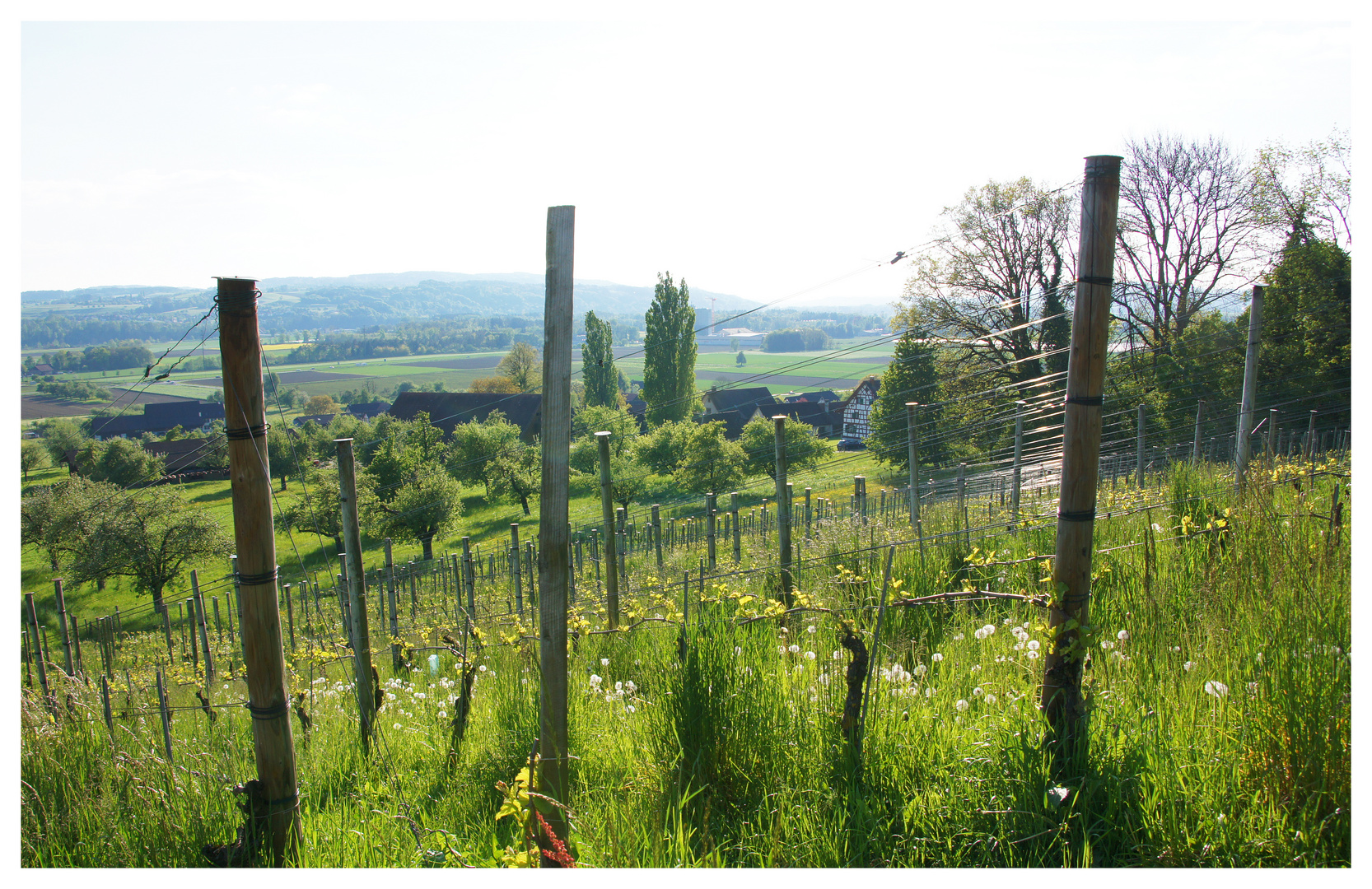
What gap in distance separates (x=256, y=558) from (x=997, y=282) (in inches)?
886

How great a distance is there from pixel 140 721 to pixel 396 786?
7.40ft

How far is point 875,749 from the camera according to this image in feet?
8.31

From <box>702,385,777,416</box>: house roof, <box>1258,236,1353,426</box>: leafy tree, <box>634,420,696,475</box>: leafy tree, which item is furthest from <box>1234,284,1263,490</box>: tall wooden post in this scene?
<box>702,385,777,416</box>: house roof

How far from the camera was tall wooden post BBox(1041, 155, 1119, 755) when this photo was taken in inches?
96.5

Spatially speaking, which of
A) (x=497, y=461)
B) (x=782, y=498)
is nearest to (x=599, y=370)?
(x=497, y=461)

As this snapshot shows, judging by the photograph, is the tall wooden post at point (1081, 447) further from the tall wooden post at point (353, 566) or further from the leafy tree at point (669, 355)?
the leafy tree at point (669, 355)

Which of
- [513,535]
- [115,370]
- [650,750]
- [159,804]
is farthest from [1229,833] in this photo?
[115,370]

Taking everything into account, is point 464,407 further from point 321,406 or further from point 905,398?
point 905,398

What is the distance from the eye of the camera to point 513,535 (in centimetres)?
851

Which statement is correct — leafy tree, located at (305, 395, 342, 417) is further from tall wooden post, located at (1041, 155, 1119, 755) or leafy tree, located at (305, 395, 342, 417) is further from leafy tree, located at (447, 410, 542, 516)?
tall wooden post, located at (1041, 155, 1119, 755)

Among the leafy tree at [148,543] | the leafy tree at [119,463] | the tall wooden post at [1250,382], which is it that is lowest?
the leafy tree at [148,543]

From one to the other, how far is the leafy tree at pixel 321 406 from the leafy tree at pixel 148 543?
61945mm

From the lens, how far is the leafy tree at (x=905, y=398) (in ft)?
69.8

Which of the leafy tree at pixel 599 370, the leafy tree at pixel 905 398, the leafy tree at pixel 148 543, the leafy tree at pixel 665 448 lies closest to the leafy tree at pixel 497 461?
the leafy tree at pixel 665 448
